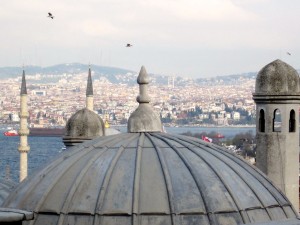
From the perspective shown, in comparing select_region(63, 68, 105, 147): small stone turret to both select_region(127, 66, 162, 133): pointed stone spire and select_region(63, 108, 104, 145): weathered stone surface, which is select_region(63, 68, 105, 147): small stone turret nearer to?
select_region(63, 108, 104, 145): weathered stone surface

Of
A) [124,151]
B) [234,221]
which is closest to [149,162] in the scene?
[124,151]

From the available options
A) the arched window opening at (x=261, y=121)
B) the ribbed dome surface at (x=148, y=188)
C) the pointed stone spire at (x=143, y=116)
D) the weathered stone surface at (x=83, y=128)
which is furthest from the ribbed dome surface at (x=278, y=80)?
the ribbed dome surface at (x=148, y=188)

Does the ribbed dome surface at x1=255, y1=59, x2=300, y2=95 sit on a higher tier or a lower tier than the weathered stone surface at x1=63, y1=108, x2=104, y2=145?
higher

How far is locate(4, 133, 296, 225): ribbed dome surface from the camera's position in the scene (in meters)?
8.68

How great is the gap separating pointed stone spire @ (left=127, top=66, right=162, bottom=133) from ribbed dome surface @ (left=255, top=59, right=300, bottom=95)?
12.9 ft

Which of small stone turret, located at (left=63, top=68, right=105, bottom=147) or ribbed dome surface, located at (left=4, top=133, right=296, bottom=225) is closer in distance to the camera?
ribbed dome surface, located at (left=4, top=133, right=296, bottom=225)

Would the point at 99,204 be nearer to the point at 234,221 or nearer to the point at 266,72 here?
the point at 234,221

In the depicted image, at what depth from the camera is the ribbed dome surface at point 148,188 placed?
28.5 ft

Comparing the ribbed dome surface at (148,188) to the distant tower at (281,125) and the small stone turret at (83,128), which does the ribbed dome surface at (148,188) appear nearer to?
the distant tower at (281,125)

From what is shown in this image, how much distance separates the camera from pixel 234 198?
8961mm

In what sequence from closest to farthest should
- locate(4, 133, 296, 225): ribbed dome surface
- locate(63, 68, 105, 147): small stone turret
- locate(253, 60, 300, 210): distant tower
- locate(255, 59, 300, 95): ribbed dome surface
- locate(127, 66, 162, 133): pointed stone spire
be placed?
1. locate(4, 133, 296, 225): ribbed dome surface
2. locate(127, 66, 162, 133): pointed stone spire
3. locate(253, 60, 300, 210): distant tower
4. locate(255, 59, 300, 95): ribbed dome surface
5. locate(63, 68, 105, 147): small stone turret

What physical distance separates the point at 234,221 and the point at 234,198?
26 cm

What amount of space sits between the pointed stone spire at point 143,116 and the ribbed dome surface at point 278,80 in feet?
12.9

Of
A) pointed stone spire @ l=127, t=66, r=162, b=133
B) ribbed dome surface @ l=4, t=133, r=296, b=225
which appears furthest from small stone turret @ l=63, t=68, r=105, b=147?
ribbed dome surface @ l=4, t=133, r=296, b=225
